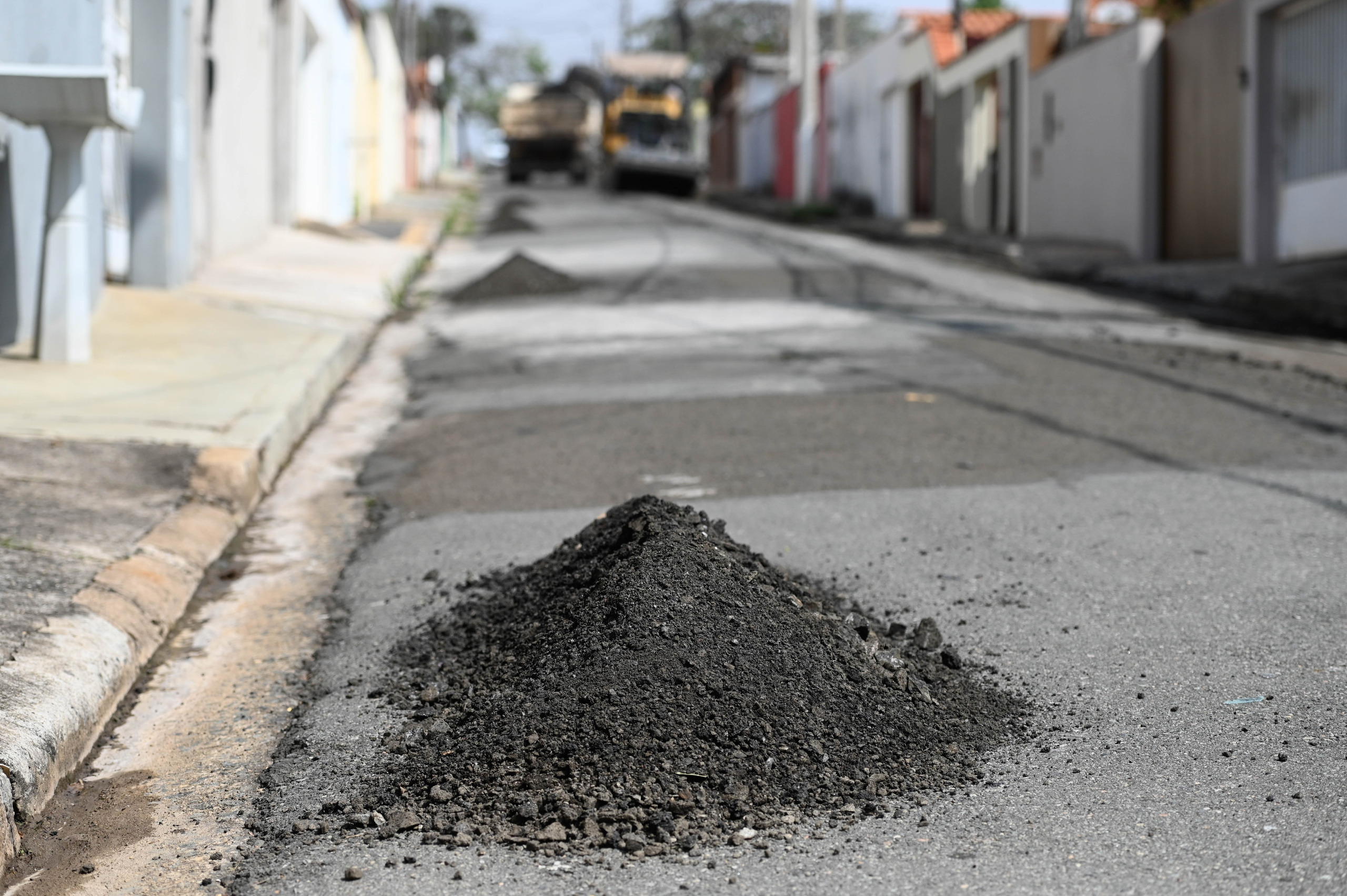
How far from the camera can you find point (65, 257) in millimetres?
7016

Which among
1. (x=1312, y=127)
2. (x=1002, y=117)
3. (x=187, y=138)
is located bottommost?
(x=187, y=138)

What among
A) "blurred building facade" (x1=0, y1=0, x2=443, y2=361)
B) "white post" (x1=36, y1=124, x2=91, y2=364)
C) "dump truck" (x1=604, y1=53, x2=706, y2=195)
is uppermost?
"dump truck" (x1=604, y1=53, x2=706, y2=195)

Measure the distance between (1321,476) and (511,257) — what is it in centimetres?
953

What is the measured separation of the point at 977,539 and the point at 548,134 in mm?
46909

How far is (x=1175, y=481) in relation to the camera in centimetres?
562

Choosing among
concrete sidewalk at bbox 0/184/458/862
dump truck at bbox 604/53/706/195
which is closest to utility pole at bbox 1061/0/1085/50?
concrete sidewalk at bbox 0/184/458/862

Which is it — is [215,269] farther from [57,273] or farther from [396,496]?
[396,496]

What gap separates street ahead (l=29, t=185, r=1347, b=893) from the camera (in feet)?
8.99

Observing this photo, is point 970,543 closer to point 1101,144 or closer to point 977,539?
point 977,539

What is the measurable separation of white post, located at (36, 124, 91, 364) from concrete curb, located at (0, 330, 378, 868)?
1621 millimetres

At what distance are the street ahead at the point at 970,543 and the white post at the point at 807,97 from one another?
914 inches

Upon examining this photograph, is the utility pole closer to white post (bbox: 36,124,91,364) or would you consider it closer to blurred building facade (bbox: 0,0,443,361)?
blurred building facade (bbox: 0,0,443,361)

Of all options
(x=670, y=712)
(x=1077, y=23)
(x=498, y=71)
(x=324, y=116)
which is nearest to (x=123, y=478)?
(x=670, y=712)

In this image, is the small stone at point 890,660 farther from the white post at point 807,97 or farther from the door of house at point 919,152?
the white post at point 807,97
